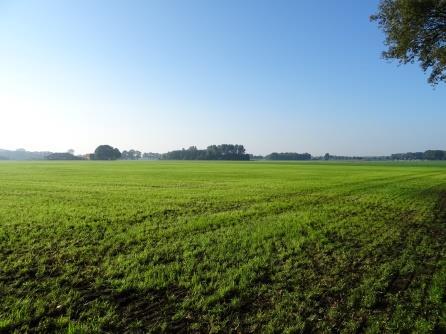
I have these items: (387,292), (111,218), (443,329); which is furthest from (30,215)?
(443,329)

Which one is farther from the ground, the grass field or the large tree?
the large tree

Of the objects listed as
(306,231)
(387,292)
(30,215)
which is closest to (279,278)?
(387,292)

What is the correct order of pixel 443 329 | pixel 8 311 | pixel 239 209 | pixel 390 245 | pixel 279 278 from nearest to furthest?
pixel 443 329 → pixel 8 311 → pixel 279 278 → pixel 390 245 → pixel 239 209

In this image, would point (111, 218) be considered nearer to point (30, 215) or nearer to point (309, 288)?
point (30, 215)

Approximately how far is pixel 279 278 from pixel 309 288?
3.06 feet

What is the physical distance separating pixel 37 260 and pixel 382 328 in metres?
9.88

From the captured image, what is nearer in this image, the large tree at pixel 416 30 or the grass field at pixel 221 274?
the grass field at pixel 221 274

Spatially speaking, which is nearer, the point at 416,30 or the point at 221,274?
the point at 221,274

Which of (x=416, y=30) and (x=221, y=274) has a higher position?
(x=416, y=30)

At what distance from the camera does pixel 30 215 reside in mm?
16469

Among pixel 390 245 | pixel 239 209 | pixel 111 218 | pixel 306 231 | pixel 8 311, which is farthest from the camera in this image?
pixel 239 209

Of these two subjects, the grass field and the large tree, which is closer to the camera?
the grass field

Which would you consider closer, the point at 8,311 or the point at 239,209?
the point at 8,311

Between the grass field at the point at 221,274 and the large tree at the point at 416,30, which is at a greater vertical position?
the large tree at the point at 416,30
